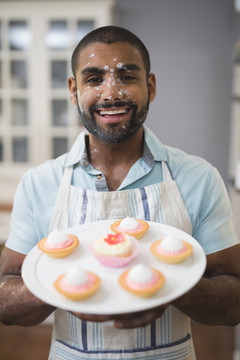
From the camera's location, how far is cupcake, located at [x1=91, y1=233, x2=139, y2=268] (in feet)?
2.04

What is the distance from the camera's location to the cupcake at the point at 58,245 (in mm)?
640

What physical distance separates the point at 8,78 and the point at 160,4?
3.54ft

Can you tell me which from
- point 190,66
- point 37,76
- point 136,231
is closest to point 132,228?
point 136,231

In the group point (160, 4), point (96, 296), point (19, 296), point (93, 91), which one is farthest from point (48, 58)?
point (96, 296)

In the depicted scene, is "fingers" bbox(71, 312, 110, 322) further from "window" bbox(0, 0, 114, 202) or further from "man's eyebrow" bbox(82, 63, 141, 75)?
"window" bbox(0, 0, 114, 202)

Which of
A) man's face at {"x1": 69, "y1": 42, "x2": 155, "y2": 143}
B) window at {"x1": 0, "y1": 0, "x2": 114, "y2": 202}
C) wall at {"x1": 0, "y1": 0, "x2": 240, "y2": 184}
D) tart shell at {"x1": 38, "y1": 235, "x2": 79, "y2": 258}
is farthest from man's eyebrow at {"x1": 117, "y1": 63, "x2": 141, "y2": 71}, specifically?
window at {"x1": 0, "y1": 0, "x2": 114, "y2": 202}

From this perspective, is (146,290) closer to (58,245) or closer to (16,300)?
(58,245)

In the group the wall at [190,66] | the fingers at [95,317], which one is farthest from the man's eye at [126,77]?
the wall at [190,66]

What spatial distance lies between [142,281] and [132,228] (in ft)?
0.49

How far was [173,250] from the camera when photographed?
62cm

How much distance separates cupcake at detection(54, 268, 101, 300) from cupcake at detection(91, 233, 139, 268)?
4cm

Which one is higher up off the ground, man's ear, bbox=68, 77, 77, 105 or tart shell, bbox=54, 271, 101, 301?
man's ear, bbox=68, 77, 77, 105

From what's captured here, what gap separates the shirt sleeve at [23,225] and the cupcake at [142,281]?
0.28m

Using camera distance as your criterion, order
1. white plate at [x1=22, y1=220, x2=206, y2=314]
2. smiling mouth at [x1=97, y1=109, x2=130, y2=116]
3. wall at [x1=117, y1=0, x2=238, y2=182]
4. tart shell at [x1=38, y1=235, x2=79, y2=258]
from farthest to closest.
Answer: wall at [x1=117, y1=0, x2=238, y2=182] → smiling mouth at [x1=97, y1=109, x2=130, y2=116] → tart shell at [x1=38, y1=235, x2=79, y2=258] → white plate at [x1=22, y1=220, x2=206, y2=314]
